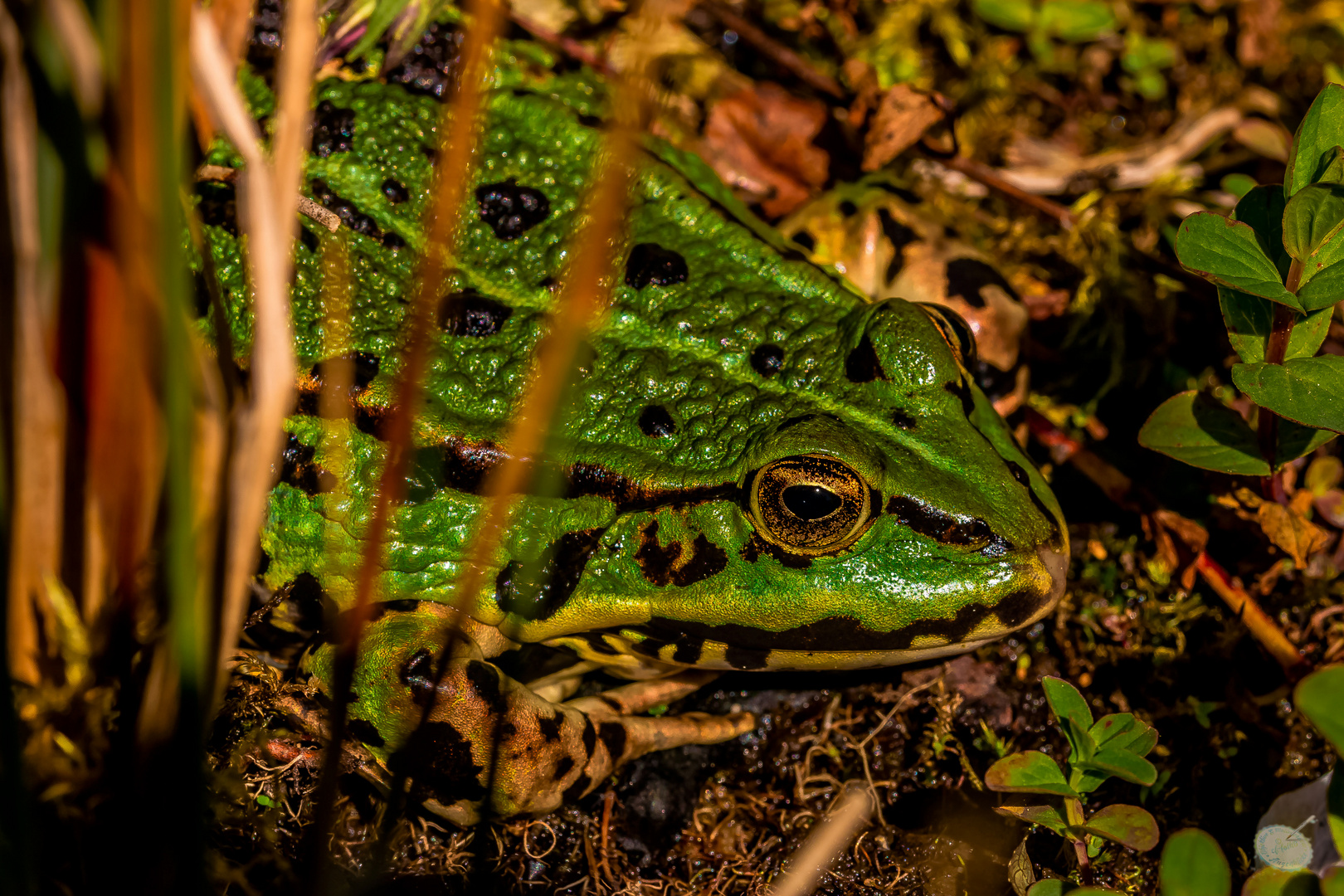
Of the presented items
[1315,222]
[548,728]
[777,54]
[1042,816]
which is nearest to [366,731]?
[548,728]

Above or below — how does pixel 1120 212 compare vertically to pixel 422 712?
above

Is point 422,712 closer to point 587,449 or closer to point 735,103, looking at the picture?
point 587,449

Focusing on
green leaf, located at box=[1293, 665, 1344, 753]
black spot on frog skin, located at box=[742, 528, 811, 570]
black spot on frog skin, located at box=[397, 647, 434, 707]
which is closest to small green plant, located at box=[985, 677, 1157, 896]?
green leaf, located at box=[1293, 665, 1344, 753]

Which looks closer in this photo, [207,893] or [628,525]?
[207,893]

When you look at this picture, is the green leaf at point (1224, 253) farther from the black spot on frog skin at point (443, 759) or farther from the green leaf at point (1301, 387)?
the black spot on frog skin at point (443, 759)

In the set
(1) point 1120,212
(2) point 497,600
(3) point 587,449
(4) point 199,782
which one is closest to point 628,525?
(3) point 587,449

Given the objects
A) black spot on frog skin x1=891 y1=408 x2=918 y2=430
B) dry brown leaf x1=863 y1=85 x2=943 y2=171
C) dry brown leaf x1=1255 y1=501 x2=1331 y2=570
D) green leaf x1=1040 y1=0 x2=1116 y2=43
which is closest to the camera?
black spot on frog skin x1=891 y1=408 x2=918 y2=430

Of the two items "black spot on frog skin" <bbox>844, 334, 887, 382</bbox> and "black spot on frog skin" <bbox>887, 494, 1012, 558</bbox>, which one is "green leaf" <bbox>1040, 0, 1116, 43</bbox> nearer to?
"black spot on frog skin" <bbox>844, 334, 887, 382</bbox>

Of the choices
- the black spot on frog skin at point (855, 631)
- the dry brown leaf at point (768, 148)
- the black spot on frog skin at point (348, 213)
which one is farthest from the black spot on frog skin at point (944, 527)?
the dry brown leaf at point (768, 148)

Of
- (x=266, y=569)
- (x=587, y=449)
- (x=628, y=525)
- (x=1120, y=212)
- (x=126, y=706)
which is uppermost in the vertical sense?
(x=1120, y=212)
